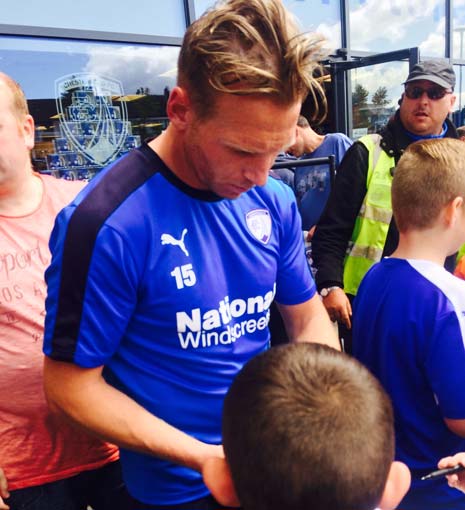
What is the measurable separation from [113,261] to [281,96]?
0.47 metres

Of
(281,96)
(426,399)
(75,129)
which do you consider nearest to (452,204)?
(426,399)

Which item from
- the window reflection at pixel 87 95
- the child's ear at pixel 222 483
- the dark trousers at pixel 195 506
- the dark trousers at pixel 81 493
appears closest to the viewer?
the child's ear at pixel 222 483

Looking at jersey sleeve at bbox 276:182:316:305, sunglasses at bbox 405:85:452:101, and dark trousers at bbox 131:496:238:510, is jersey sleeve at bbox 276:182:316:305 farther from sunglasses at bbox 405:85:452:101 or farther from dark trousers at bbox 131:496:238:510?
sunglasses at bbox 405:85:452:101

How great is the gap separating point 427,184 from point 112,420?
1.20 meters

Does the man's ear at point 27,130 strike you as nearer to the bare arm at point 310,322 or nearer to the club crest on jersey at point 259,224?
the club crest on jersey at point 259,224

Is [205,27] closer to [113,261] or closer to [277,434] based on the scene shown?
[113,261]

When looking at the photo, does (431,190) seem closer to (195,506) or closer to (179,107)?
(179,107)

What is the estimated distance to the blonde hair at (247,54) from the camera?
87 cm

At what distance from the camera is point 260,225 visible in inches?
44.9

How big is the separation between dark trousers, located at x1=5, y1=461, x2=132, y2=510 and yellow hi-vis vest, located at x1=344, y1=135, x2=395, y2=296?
1.52 meters

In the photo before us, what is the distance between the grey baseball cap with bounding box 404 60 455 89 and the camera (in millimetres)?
2496

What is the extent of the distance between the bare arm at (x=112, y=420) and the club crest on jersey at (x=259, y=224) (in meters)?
0.48

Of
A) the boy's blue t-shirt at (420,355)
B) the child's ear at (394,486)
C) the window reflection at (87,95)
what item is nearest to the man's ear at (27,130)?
the boy's blue t-shirt at (420,355)

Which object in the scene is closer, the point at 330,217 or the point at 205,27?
the point at 205,27
